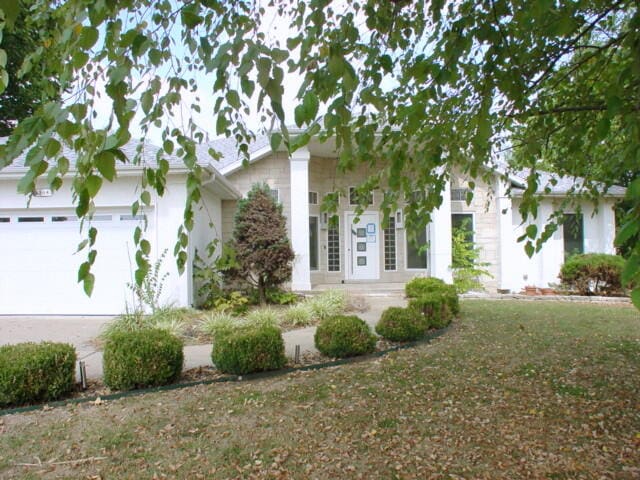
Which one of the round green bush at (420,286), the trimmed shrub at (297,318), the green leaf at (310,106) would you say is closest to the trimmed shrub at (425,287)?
the round green bush at (420,286)

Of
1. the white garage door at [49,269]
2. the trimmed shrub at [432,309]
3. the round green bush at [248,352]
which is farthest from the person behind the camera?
the white garage door at [49,269]

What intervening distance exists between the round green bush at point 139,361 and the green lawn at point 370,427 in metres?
0.25

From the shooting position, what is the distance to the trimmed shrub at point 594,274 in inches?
444

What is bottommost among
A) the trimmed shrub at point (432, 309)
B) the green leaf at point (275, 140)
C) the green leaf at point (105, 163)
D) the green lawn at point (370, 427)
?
the green lawn at point (370, 427)

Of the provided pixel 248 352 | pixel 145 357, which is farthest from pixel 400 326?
pixel 145 357

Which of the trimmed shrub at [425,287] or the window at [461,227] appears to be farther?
the window at [461,227]

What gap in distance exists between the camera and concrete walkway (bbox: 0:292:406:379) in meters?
5.72

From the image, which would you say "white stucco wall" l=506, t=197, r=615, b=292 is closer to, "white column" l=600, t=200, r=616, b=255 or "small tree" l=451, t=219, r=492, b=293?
"white column" l=600, t=200, r=616, b=255

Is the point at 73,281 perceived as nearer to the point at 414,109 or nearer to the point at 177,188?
the point at 177,188

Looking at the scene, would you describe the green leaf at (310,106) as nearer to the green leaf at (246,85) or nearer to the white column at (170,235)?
the green leaf at (246,85)

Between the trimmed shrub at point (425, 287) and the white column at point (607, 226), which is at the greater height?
the white column at point (607, 226)

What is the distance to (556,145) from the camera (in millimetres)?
5156

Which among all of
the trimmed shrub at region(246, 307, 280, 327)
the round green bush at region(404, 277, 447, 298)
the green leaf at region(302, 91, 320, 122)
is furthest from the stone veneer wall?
the green leaf at region(302, 91, 320, 122)

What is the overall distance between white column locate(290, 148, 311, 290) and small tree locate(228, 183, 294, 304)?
48.4 inches
